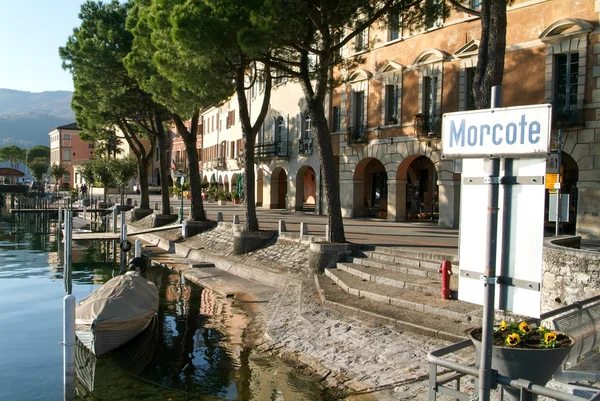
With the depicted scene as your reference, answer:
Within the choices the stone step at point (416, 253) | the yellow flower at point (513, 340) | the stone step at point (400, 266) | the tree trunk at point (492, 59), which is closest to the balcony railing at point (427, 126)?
the stone step at point (416, 253)

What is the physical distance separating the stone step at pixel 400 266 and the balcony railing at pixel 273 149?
2154cm


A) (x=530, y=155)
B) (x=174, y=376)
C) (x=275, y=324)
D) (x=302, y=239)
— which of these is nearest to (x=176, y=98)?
(x=302, y=239)

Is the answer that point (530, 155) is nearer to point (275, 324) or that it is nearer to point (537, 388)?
point (537, 388)

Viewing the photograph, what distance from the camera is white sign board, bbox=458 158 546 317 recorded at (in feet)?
12.6

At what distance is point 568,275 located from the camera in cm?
989

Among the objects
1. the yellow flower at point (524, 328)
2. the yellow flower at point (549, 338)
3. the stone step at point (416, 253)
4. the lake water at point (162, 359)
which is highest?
the yellow flower at point (524, 328)

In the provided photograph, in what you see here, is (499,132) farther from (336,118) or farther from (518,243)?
(336,118)

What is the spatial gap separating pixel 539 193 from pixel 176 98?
67.3 ft

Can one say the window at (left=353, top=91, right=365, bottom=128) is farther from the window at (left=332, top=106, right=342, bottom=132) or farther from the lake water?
the lake water

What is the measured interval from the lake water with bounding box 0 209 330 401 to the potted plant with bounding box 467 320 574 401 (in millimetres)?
5117

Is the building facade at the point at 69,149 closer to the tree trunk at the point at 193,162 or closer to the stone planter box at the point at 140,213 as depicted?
the stone planter box at the point at 140,213

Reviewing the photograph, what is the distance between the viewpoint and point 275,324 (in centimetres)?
1325

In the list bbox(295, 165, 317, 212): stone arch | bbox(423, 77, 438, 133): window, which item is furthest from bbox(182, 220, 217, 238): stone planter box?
bbox(423, 77, 438, 133): window

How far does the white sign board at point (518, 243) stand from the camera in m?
3.83
